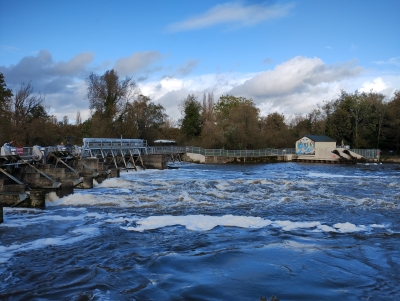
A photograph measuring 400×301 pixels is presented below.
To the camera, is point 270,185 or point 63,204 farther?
point 270,185

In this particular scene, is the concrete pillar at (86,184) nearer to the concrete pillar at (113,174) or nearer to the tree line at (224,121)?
the concrete pillar at (113,174)

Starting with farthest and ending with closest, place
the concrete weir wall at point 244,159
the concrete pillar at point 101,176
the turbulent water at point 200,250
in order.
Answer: the concrete weir wall at point 244,159 → the concrete pillar at point 101,176 → the turbulent water at point 200,250

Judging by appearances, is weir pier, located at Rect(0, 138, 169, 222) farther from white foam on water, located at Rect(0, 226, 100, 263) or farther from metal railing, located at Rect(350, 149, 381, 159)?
metal railing, located at Rect(350, 149, 381, 159)

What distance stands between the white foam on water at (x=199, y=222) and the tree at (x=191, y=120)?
6081cm

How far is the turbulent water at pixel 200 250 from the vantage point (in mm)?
8352

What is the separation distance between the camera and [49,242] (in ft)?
39.6

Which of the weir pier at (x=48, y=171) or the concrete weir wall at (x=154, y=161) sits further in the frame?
the concrete weir wall at (x=154, y=161)

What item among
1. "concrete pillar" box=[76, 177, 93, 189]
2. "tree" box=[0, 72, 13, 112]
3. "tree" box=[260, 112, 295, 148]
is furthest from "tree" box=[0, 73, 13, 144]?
"tree" box=[260, 112, 295, 148]

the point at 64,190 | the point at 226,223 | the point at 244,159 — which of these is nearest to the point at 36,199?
the point at 64,190

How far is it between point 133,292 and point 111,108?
184 ft

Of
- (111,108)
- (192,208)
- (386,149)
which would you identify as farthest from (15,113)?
(386,149)

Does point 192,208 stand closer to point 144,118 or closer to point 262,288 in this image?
point 262,288

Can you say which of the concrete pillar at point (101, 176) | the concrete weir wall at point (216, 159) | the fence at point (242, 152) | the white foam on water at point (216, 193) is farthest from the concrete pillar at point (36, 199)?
the concrete weir wall at point (216, 159)

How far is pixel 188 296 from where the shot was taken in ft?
26.3
